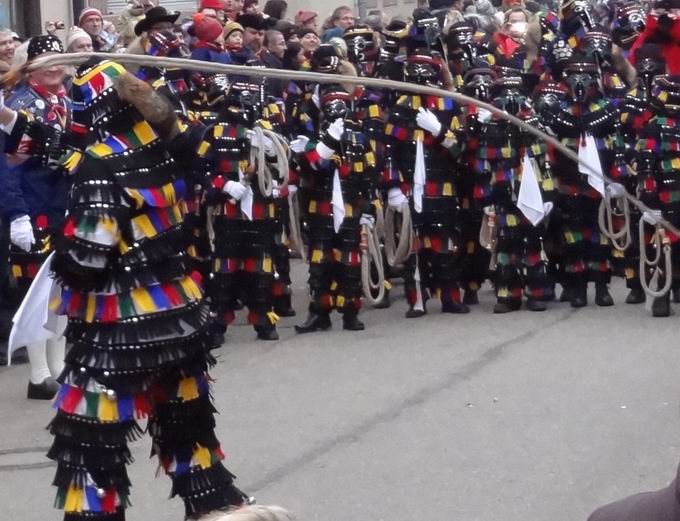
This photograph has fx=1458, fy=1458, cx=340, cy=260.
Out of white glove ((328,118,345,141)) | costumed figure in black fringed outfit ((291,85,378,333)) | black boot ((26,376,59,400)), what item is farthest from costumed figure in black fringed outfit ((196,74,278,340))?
black boot ((26,376,59,400))

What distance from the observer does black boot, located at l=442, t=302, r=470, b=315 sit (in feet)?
33.4

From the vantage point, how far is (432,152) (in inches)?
389

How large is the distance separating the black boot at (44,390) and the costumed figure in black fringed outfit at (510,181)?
3.47 meters

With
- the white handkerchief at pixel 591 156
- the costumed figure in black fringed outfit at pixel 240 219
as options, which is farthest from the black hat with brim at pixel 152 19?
the white handkerchief at pixel 591 156

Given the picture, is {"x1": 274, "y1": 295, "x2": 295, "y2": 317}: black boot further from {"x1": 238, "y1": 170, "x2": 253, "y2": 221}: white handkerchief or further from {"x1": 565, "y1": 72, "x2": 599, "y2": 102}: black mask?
{"x1": 565, "y1": 72, "x2": 599, "y2": 102}: black mask

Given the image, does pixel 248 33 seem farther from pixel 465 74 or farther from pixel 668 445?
pixel 668 445

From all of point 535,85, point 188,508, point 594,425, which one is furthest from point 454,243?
point 188,508

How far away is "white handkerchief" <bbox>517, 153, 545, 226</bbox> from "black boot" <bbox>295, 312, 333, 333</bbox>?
4.94 ft

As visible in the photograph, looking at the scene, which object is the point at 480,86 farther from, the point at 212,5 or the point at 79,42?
the point at 212,5

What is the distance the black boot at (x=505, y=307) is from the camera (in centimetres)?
1014

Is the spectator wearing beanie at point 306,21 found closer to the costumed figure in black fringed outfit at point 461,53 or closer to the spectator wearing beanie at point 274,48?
the spectator wearing beanie at point 274,48

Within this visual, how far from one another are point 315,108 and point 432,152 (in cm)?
85

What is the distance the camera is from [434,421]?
717cm

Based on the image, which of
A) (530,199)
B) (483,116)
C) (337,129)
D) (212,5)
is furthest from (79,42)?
(530,199)
